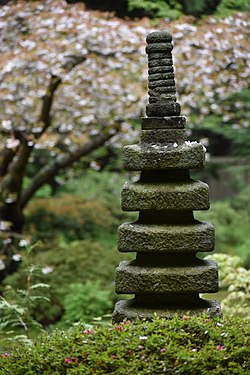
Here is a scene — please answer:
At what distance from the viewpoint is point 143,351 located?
5441 millimetres

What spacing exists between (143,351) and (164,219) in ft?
5.38

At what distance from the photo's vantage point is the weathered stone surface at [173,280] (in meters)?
6.69

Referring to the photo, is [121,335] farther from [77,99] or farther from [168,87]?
[77,99]

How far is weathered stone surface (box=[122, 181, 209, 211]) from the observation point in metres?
6.71

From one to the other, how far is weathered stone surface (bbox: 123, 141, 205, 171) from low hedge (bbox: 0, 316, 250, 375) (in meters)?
1.37

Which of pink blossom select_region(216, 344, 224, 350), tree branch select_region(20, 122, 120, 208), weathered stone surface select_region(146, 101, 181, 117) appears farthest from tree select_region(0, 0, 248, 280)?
pink blossom select_region(216, 344, 224, 350)

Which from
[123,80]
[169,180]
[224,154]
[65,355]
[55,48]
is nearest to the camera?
[65,355]

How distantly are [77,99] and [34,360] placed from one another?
9.85 metres

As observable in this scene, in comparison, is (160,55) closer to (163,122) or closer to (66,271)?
(163,122)

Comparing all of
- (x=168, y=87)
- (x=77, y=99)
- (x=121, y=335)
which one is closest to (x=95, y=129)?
(x=77, y=99)

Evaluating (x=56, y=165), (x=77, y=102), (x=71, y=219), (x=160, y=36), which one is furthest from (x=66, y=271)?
(x=160, y=36)

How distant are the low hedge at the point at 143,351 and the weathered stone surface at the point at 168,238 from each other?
87 centimetres

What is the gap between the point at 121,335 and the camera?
5.69 meters

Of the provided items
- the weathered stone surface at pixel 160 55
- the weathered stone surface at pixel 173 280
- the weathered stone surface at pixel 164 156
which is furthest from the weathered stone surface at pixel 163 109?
the weathered stone surface at pixel 173 280
